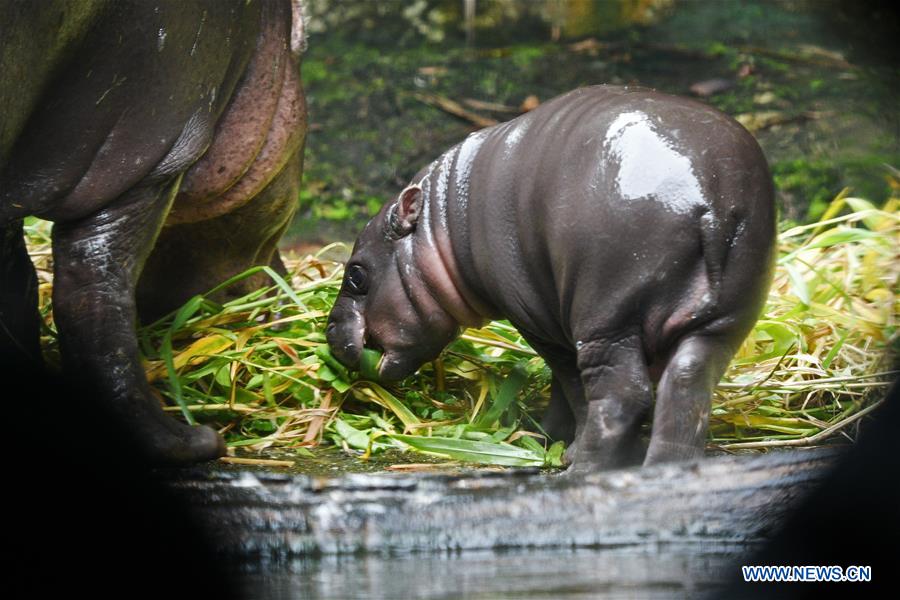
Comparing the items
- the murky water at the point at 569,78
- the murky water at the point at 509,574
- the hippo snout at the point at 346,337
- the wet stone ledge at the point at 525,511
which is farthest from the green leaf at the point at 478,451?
the murky water at the point at 569,78

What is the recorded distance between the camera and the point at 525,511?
2223 mm

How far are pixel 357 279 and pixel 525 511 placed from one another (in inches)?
67.8

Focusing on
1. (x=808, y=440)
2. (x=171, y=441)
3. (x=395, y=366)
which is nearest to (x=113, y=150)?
(x=171, y=441)

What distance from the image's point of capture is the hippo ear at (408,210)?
3.65m

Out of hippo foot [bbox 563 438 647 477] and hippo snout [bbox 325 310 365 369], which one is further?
hippo snout [bbox 325 310 365 369]

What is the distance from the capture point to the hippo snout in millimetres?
3783

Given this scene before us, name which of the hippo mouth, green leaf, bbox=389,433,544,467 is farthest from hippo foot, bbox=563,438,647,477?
the hippo mouth

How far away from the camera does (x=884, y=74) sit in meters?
5.14

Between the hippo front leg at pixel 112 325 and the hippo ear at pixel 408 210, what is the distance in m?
0.81

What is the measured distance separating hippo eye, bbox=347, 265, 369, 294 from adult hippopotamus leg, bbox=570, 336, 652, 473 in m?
1.02

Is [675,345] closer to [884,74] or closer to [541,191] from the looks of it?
[541,191]

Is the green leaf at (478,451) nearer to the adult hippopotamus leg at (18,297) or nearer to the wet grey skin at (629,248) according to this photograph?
the wet grey skin at (629,248)

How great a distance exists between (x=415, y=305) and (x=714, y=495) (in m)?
1.65

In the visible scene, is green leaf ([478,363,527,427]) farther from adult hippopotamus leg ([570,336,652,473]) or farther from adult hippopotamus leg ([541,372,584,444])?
adult hippopotamus leg ([570,336,652,473])
